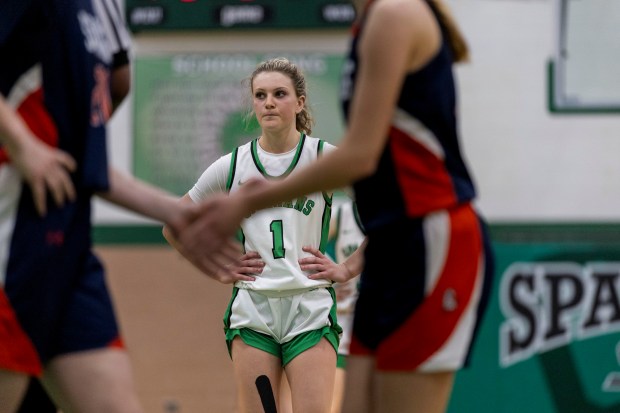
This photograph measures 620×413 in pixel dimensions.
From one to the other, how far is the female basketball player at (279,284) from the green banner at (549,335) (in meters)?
2.40

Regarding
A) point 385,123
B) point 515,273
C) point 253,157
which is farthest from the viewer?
point 515,273

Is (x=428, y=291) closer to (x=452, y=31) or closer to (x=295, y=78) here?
(x=452, y=31)

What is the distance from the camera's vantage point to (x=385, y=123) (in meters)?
2.68

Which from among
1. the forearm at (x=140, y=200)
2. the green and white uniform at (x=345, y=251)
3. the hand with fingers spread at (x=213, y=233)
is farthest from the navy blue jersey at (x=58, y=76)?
the green and white uniform at (x=345, y=251)

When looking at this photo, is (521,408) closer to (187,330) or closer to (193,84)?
(187,330)

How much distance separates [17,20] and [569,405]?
518 cm

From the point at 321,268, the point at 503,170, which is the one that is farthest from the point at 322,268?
the point at 503,170

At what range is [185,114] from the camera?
23.7ft

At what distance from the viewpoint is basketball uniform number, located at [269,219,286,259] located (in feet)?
16.0

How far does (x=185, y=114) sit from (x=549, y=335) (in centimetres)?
262

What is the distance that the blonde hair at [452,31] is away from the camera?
280 cm

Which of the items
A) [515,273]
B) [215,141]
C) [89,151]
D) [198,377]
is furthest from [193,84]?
[89,151]

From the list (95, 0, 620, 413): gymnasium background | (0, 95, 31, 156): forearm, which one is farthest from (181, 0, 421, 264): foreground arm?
(95, 0, 620, 413): gymnasium background

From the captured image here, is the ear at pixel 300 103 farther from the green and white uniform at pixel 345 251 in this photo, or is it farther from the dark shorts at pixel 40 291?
the dark shorts at pixel 40 291
